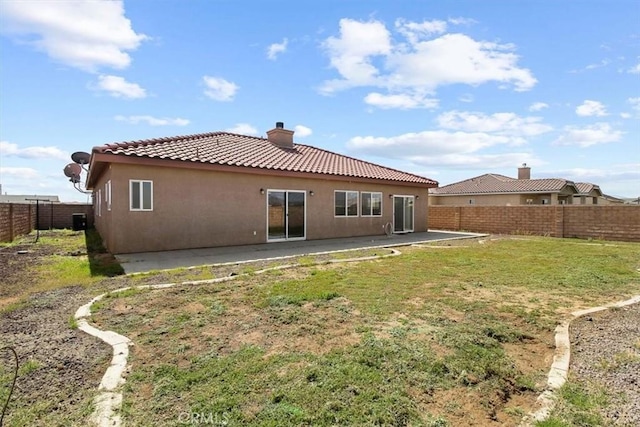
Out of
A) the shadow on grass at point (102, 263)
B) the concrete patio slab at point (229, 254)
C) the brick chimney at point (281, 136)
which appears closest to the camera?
the shadow on grass at point (102, 263)

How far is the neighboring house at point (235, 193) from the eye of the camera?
439 inches

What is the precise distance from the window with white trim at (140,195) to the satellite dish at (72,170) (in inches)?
487

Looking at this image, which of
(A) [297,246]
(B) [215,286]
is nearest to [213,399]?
(B) [215,286]

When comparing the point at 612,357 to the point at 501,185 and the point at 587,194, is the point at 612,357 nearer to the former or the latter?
the point at 501,185

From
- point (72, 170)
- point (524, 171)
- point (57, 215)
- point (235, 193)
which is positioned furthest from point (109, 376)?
point (524, 171)

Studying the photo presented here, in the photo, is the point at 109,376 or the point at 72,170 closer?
the point at 109,376

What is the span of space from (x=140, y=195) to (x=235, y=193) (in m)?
3.10

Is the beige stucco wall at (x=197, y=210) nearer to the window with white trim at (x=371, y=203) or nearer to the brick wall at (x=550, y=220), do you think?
the window with white trim at (x=371, y=203)

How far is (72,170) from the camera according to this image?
20.9 metres

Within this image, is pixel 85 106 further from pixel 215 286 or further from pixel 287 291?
pixel 287 291

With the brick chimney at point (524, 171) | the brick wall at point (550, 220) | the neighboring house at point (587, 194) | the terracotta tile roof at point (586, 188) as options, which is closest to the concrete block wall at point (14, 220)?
the brick wall at point (550, 220)

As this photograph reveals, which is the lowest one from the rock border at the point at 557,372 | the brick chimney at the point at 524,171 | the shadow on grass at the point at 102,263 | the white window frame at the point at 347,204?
the rock border at the point at 557,372

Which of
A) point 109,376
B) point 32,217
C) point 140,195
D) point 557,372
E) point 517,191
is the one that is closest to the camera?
point 109,376

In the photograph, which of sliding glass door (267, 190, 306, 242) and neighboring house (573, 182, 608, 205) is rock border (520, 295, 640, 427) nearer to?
sliding glass door (267, 190, 306, 242)
